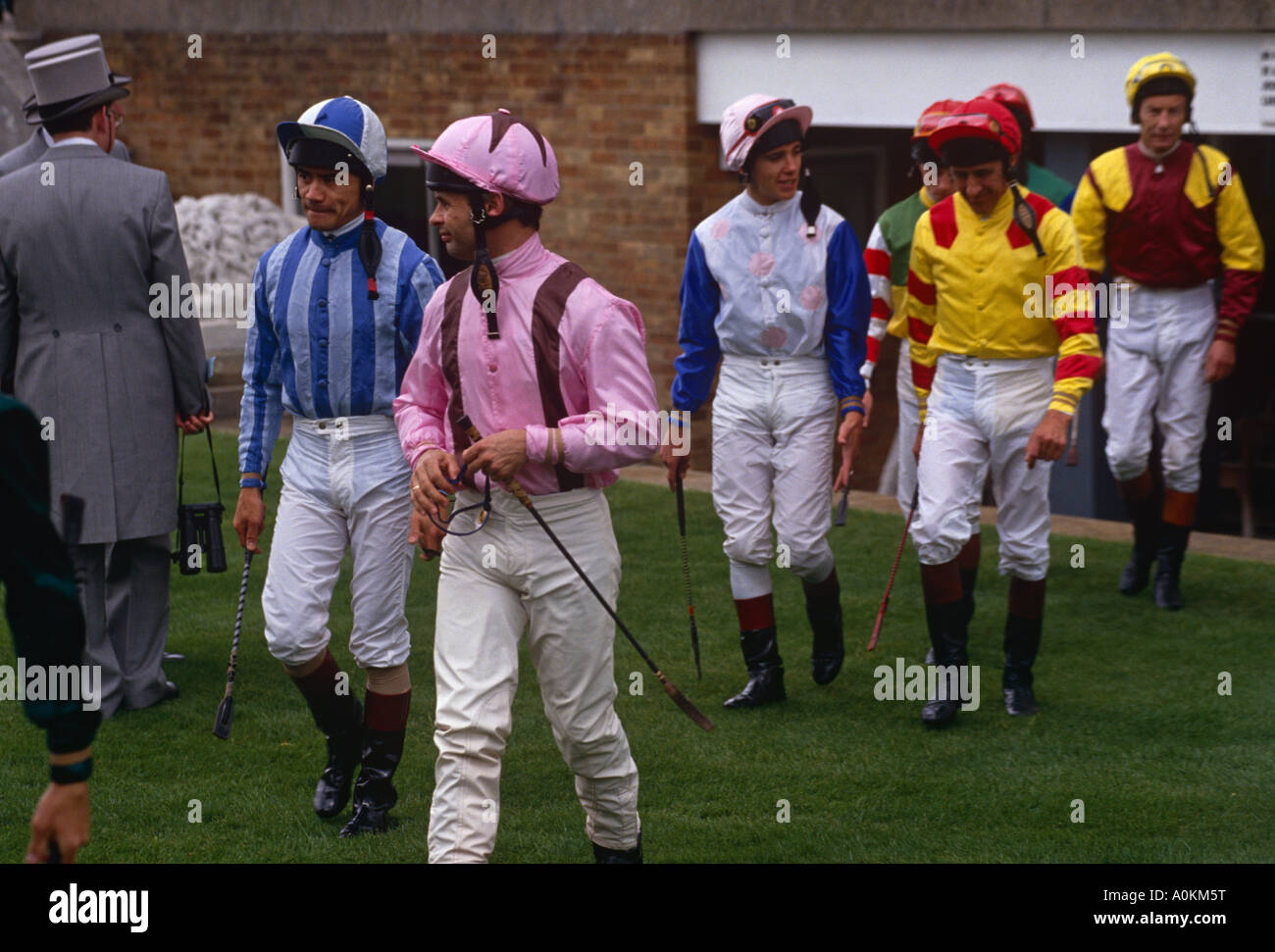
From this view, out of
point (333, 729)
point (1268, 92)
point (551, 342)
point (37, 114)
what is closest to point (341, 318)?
point (551, 342)

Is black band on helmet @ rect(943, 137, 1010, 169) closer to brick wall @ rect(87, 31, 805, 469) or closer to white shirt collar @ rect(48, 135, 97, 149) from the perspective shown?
white shirt collar @ rect(48, 135, 97, 149)

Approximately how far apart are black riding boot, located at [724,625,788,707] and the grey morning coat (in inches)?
95.9

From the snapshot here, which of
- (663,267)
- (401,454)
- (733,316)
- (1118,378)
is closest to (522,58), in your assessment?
(663,267)

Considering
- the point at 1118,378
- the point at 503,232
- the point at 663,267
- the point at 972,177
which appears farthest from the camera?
the point at 663,267

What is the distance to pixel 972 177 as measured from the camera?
22.3ft

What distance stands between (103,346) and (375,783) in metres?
2.32

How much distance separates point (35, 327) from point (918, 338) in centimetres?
348

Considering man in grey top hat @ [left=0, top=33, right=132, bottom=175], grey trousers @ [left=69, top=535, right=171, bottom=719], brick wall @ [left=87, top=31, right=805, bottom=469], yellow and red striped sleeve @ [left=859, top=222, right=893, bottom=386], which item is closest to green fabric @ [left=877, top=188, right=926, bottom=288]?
yellow and red striped sleeve @ [left=859, top=222, right=893, bottom=386]

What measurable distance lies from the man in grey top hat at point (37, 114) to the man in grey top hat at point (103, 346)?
29 millimetres

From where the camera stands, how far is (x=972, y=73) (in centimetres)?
1133

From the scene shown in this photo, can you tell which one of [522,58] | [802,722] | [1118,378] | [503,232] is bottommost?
[802,722]

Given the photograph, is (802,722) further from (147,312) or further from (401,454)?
Result: (147,312)

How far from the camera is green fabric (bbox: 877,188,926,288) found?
828 centimetres

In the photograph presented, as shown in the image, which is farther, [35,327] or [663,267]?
[663,267]
